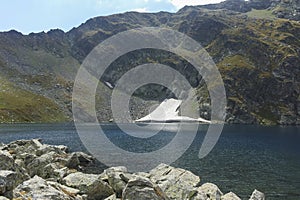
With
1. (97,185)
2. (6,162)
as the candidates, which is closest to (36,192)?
(6,162)

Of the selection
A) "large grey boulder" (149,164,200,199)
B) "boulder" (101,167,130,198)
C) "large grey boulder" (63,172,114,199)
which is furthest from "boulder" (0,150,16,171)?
"large grey boulder" (149,164,200,199)

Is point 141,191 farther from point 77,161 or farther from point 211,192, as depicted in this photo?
point 77,161

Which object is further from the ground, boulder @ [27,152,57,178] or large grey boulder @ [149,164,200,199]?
large grey boulder @ [149,164,200,199]

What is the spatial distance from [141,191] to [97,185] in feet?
30.2

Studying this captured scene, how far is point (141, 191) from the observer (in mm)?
22875

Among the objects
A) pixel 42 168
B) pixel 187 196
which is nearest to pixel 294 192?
pixel 187 196

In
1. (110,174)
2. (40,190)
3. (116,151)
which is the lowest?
(116,151)

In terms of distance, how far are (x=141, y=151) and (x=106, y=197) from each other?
51499 mm

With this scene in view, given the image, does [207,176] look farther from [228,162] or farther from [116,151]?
[116,151]

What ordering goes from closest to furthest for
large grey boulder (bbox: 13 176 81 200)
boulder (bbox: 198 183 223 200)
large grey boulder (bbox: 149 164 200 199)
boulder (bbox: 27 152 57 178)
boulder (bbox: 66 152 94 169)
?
large grey boulder (bbox: 13 176 81 200) < large grey boulder (bbox: 149 164 200 199) < boulder (bbox: 198 183 223 200) < boulder (bbox: 27 152 57 178) < boulder (bbox: 66 152 94 169)

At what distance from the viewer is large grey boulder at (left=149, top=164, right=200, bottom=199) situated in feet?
95.3

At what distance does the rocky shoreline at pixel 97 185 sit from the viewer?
58.9ft

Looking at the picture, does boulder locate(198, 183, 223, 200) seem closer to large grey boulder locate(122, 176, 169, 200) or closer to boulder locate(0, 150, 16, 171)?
large grey boulder locate(122, 176, 169, 200)

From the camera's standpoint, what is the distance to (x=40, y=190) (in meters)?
18.1
